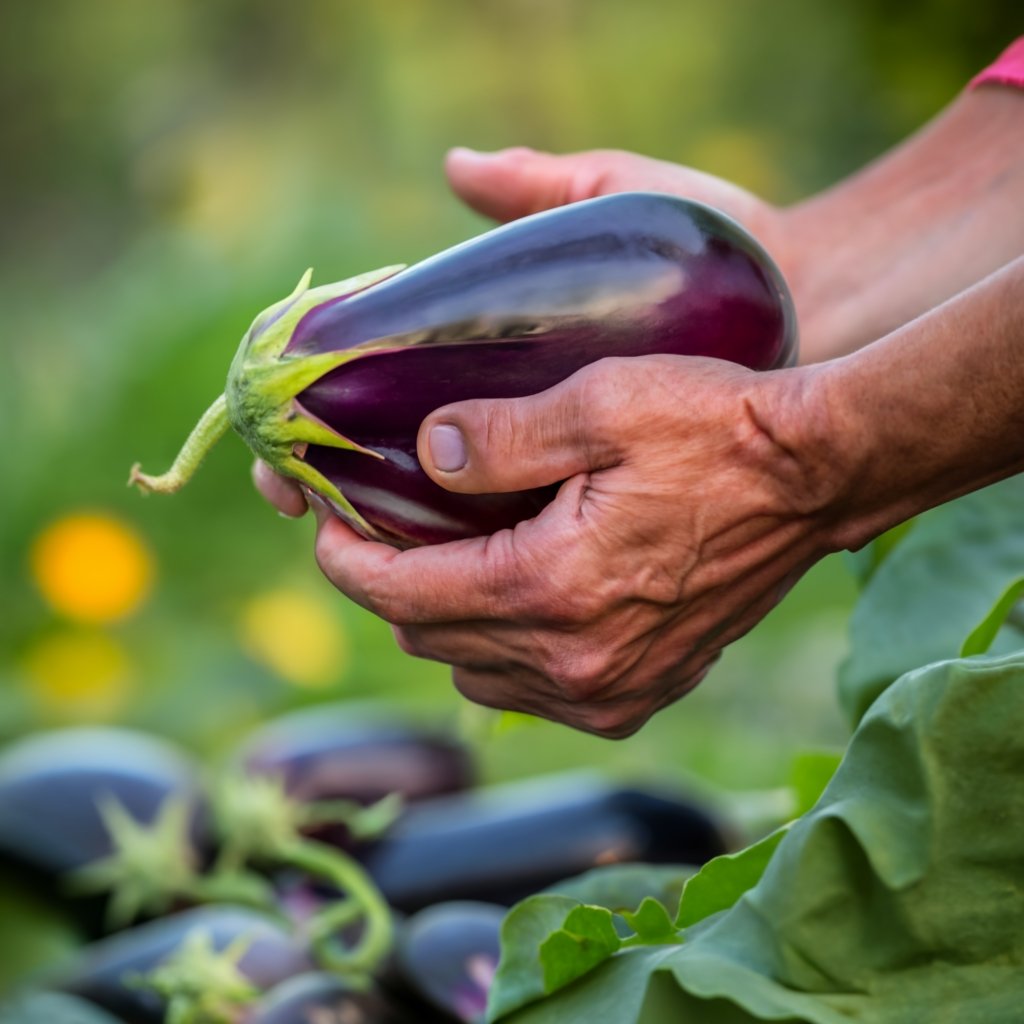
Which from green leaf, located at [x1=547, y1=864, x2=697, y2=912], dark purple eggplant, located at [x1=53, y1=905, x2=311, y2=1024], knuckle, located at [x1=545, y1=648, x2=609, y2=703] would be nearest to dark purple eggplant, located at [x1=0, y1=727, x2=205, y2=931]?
dark purple eggplant, located at [x1=53, y1=905, x2=311, y2=1024]

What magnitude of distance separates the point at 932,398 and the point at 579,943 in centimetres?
41

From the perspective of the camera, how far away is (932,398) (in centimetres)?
98

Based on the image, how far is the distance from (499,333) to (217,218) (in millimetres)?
3478

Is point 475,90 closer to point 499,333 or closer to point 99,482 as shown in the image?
point 99,482

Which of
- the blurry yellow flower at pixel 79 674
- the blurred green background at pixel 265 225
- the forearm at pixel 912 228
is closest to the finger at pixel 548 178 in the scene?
the forearm at pixel 912 228

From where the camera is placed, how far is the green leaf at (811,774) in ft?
4.80

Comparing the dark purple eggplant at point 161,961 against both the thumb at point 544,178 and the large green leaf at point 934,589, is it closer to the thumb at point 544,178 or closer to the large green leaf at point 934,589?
the large green leaf at point 934,589

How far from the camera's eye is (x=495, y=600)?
1048mm

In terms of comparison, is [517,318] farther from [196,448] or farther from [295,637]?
[295,637]

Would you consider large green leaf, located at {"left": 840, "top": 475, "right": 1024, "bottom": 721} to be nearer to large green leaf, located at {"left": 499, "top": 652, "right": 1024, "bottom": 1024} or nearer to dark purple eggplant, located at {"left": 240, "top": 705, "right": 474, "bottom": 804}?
large green leaf, located at {"left": 499, "top": 652, "right": 1024, "bottom": 1024}

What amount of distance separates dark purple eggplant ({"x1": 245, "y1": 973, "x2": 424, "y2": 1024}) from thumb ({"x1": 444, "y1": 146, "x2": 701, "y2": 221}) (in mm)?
750

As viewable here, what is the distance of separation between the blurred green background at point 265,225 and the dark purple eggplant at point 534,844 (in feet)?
1.25

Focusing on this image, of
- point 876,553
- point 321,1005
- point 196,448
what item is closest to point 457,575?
point 196,448

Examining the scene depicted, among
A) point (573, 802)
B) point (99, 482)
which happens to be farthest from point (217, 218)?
point (573, 802)
